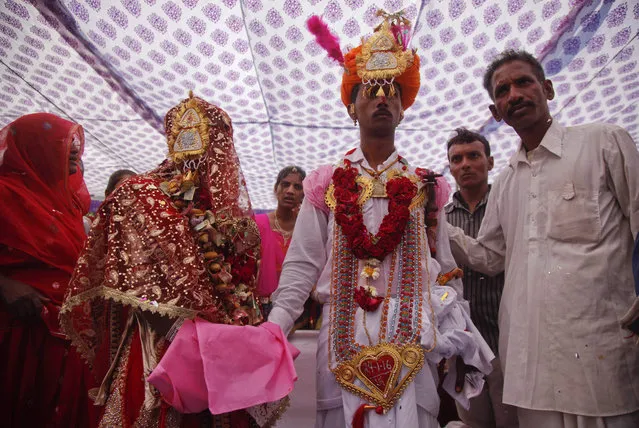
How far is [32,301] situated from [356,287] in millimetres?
1802

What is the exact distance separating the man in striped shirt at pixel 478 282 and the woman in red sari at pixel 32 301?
2422 mm

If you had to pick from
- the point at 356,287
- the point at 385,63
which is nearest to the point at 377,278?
the point at 356,287

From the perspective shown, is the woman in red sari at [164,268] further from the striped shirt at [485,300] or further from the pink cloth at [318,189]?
the striped shirt at [485,300]

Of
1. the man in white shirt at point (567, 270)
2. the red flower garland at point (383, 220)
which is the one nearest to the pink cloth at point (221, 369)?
the red flower garland at point (383, 220)

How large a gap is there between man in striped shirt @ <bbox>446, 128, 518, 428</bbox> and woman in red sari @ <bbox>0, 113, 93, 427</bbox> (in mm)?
2422

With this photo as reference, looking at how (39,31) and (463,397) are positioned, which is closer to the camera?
(463,397)

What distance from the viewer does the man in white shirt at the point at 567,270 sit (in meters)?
1.74

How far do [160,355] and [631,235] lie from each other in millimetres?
2077

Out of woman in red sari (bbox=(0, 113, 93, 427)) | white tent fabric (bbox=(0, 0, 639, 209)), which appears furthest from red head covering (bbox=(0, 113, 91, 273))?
white tent fabric (bbox=(0, 0, 639, 209))

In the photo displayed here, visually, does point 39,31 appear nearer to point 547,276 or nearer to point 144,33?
point 144,33

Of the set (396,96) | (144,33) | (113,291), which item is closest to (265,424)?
(113,291)

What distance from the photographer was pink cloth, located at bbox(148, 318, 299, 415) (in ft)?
4.83

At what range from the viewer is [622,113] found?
4.56 meters

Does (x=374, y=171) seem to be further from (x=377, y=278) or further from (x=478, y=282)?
(x=478, y=282)
